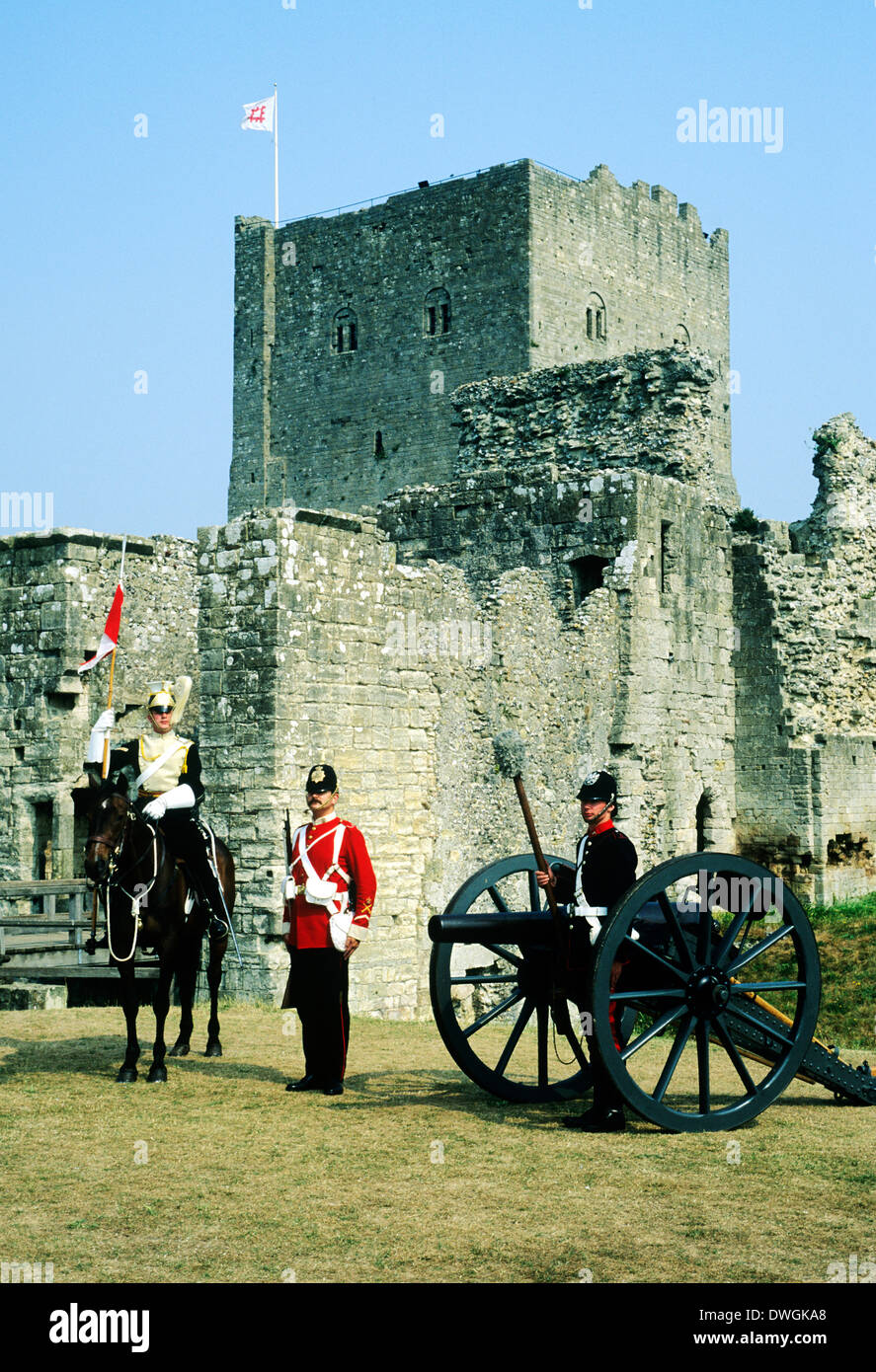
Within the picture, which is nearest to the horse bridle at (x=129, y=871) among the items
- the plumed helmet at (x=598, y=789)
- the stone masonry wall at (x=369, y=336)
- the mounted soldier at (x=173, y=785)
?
the mounted soldier at (x=173, y=785)

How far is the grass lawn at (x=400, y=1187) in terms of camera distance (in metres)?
5.84

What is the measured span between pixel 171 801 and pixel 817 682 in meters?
12.3

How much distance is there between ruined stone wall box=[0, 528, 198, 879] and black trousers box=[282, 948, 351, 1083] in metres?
6.67

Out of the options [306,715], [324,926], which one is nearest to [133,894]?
[324,926]

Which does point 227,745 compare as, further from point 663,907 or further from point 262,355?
point 262,355

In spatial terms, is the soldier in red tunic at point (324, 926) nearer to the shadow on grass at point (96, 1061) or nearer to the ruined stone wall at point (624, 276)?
the shadow on grass at point (96, 1061)

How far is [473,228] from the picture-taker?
1871 inches

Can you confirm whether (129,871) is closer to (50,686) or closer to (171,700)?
(171,700)

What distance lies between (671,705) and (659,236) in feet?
122

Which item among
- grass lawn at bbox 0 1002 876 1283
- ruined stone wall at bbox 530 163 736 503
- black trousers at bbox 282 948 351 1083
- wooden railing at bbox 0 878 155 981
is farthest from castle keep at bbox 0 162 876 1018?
ruined stone wall at bbox 530 163 736 503

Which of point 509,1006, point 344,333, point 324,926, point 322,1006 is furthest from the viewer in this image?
point 344,333

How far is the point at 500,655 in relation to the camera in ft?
51.2
